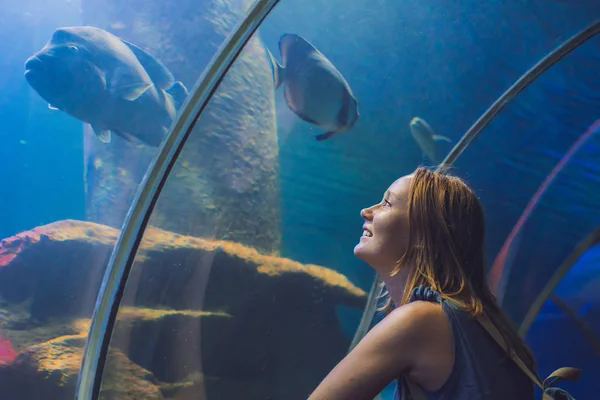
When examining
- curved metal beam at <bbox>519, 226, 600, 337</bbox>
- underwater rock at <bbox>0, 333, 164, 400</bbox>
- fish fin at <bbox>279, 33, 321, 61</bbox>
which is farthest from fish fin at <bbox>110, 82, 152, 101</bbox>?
curved metal beam at <bbox>519, 226, 600, 337</bbox>

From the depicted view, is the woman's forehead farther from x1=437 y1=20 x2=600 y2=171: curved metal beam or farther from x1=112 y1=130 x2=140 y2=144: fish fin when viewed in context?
x1=437 y1=20 x2=600 y2=171: curved metal beam

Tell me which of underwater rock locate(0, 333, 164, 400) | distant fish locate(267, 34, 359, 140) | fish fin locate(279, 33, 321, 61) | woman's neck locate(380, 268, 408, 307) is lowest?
underwater rock locate(0, 333, 164, 400)

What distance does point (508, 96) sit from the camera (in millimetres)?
3465

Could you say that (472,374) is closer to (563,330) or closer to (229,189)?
(229,189)

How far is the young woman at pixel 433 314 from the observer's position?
0.86 meters

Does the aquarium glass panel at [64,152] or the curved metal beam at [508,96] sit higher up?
the curved metal beam at [508,96]

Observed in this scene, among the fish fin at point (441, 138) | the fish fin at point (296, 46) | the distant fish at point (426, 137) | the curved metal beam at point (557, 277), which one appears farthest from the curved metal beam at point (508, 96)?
the curved metal beam at point (557, 277)

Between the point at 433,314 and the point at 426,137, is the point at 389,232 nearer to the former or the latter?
→ the point at 433,314

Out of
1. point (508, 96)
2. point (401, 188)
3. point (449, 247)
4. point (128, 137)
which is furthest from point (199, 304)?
point (508, 96)

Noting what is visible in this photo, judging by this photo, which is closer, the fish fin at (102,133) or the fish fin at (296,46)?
the fish fin at (102,133)

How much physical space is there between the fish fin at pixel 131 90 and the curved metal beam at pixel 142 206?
313 mm

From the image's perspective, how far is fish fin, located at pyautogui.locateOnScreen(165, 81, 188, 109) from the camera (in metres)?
2.29

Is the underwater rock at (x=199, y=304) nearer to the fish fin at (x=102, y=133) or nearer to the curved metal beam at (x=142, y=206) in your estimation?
the curved metal beam at (x=142, y=206)

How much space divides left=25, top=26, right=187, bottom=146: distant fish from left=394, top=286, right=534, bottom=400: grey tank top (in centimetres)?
180
